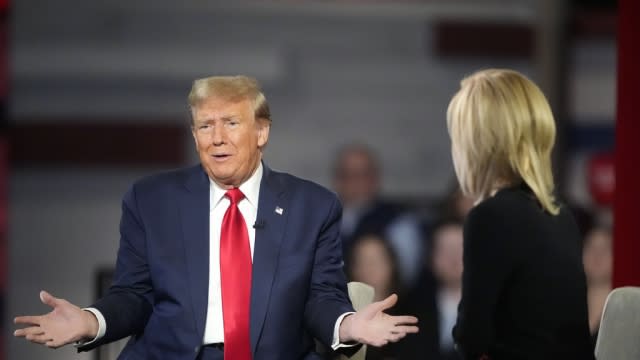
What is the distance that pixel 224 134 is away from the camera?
2.83 meters

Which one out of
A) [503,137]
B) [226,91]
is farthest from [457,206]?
[226,91]

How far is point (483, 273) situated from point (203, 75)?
5.01m

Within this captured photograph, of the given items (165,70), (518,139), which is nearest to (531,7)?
(165,70)

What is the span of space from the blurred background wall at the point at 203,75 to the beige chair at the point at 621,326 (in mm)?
4572

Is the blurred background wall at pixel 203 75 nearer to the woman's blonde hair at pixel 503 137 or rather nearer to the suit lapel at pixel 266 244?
the suit lapel at pixel 266 244

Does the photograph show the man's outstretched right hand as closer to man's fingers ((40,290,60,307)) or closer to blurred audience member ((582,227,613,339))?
man's fingers ((40,290,60,307))

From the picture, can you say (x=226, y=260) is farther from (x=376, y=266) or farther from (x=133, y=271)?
(x=376, y=266)

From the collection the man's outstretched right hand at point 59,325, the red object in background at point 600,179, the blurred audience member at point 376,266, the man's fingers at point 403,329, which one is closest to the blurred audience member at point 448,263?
the blurred audience member at point 376,266

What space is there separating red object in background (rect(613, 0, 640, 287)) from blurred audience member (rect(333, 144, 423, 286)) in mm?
2132

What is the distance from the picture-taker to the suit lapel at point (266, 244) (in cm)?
281

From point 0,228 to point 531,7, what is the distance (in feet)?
10.8

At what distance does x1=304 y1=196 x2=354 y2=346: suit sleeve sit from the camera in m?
2.78

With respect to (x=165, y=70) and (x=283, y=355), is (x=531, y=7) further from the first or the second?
(x=283, y=355)

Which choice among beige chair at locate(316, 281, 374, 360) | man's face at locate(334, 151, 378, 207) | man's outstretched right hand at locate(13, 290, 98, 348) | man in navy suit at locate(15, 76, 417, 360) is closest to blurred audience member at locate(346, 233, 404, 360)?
man's face at locate(334, 151, 378, 207)
